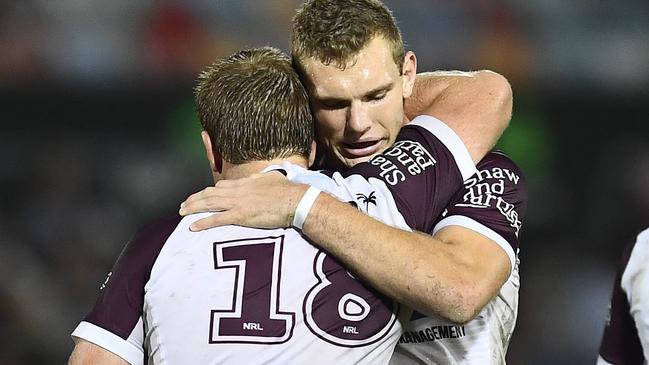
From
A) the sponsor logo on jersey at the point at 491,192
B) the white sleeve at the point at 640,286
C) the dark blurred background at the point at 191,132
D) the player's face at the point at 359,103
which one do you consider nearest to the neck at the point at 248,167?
the player's face at the point at 359,103

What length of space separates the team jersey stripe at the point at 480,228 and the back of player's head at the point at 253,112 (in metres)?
0.40

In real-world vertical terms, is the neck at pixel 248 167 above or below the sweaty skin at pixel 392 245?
above

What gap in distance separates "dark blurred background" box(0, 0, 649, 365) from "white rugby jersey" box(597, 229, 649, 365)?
235cm

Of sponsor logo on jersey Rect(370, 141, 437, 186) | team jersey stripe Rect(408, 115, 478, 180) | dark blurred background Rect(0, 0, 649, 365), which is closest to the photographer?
sponsor logo on jersey Rect(370, 141, 437, 186)

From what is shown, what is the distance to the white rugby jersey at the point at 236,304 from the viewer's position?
7.13 ft

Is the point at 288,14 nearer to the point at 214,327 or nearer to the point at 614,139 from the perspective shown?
the point at 614,139

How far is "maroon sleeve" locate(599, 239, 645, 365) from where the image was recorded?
3.44m

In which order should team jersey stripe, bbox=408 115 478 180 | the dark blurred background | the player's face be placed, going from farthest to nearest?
the dark blurred background → the player's face → team jersey stripe, bbox=408 115 478 180

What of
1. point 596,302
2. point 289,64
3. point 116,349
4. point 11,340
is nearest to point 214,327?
point 116,349

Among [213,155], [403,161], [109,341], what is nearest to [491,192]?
[403,161]

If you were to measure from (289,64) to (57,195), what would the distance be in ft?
12.8

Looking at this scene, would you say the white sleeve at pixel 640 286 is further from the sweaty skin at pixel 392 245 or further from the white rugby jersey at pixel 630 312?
the sweaty skin at pixel 392 245

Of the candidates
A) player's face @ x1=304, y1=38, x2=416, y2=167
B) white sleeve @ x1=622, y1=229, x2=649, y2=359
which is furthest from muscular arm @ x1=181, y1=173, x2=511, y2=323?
white sleeve @ x1=622, y1=229, x2=649, y2=359

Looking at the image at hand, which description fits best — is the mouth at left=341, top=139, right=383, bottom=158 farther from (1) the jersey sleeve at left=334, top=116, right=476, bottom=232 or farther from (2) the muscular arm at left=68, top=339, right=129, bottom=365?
(2) the muscular arm at left=68, top=339, right=129, bottom=365
